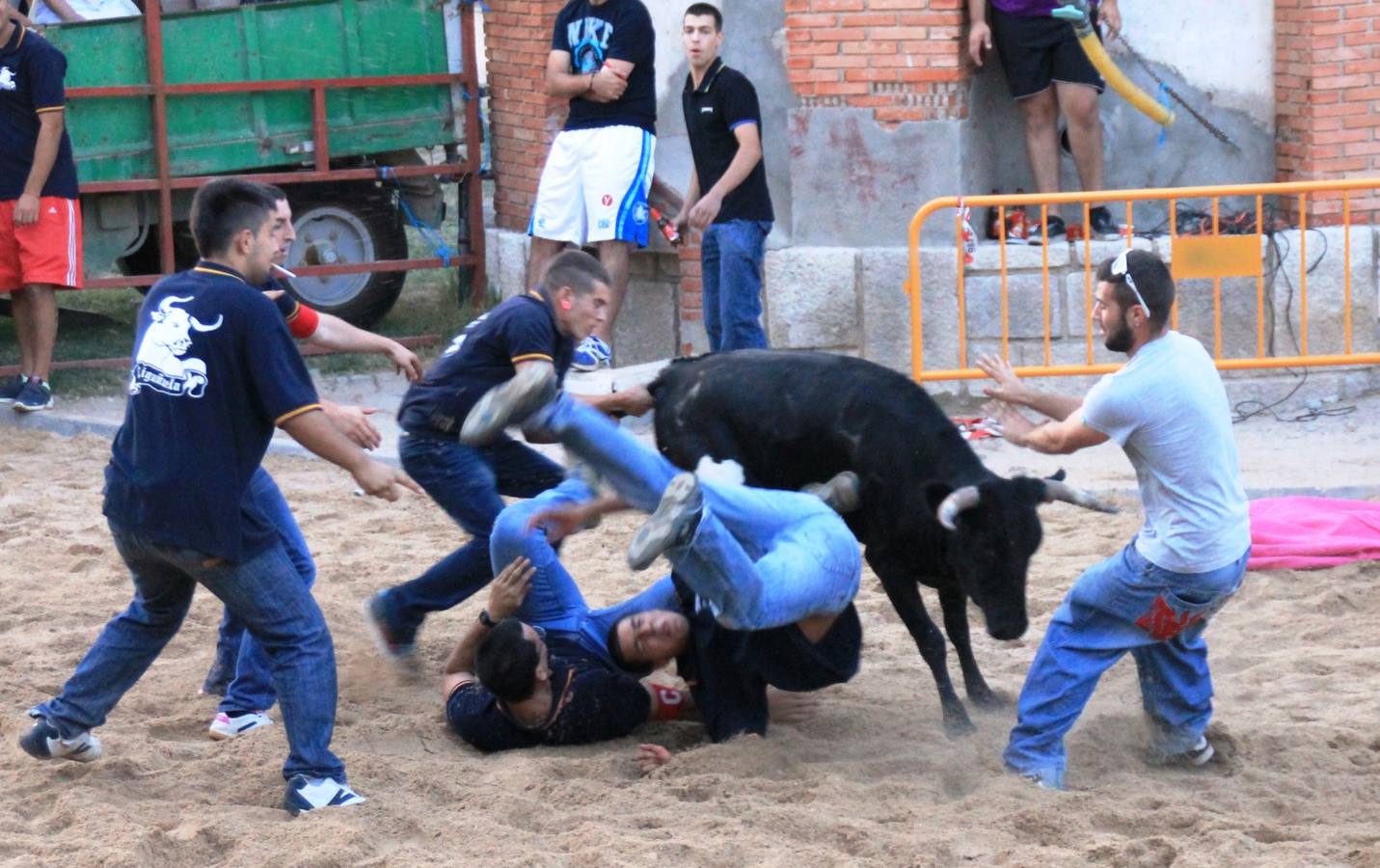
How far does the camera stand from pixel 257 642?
18.6 ft

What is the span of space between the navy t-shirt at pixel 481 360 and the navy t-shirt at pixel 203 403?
1.10m

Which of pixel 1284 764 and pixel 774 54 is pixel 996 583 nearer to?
pixel 1284 764

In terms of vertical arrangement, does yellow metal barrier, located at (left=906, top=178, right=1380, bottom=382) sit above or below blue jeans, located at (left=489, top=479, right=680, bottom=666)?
above

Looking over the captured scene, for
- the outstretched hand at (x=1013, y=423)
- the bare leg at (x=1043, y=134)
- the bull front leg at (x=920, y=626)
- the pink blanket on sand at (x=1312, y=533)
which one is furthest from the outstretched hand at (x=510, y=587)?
the bare leg at (x=1043, y=134)

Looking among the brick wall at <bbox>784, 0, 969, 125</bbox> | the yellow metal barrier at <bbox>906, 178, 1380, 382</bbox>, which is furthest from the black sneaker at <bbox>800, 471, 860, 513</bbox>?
the brick wall at <bbox>784, 0, 969, 125</bbox>

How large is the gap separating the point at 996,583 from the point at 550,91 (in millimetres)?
6031

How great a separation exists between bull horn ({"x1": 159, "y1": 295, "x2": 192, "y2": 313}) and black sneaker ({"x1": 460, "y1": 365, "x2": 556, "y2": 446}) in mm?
836

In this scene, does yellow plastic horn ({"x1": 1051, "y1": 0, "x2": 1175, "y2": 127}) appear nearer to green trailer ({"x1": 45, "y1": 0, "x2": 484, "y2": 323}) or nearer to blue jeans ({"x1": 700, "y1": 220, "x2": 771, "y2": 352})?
blue jeans ({"x1": 700, "y1": 220, "x2": 771, "y2": 352})

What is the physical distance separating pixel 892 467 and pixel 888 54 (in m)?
5.16

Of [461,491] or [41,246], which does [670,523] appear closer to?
[461,491]

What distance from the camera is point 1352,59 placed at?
10055 millimetres

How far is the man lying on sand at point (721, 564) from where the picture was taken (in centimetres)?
477

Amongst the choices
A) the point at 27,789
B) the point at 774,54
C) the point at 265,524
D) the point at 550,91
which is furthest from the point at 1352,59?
the point at 27,789

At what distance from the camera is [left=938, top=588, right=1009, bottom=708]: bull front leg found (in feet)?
19.2
